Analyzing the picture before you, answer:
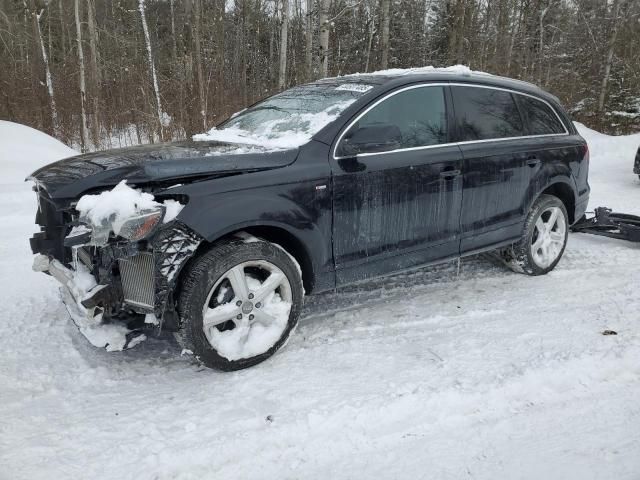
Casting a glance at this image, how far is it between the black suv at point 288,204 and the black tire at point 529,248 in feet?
0.07

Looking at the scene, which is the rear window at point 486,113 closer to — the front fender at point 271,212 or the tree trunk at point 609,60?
the front fender at point 271,212

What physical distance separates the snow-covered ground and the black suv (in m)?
0.40

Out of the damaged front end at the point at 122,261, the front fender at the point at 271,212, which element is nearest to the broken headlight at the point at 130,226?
the damaged front end at the point at 122,261

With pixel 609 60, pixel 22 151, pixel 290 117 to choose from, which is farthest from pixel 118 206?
pixel 609 60

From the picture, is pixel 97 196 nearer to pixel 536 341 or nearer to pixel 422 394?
pixel 422 394

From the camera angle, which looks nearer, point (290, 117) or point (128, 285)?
point (128, 285)

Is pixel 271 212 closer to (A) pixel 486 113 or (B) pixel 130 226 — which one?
(B) pixel 130 226

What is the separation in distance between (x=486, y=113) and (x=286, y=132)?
185cm

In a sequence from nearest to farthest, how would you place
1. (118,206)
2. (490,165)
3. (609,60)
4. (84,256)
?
(118,206), (84,256), (490,165), (609,60)

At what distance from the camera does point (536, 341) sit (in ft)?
11.3

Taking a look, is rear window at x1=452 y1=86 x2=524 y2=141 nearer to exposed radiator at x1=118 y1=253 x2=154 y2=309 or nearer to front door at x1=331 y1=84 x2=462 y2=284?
front door at x1=331 y1=84 x2=462 y2=284

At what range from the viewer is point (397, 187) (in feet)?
12.0

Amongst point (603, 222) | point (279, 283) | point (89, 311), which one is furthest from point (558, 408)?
point (603, 222)

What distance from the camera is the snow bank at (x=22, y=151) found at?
8758 mm
